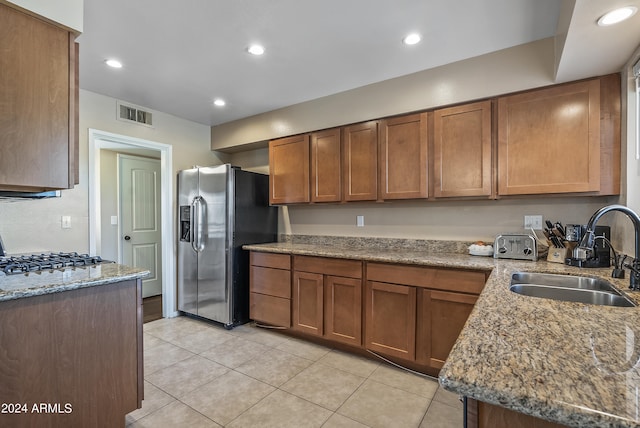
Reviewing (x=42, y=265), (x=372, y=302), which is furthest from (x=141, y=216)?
(x=372, y=302)

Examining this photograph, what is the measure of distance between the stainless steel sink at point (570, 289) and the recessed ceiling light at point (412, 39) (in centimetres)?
165

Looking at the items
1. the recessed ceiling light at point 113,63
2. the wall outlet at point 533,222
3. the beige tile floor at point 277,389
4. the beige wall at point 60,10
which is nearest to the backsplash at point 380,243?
the wall outlet at point 533,222

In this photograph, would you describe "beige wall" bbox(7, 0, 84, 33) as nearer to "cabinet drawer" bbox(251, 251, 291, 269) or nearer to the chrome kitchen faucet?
"cabinet drawer" bbox(251, 251, 291, 269)

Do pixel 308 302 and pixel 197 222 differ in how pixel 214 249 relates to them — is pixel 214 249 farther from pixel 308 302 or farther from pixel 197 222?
pixel 308 302

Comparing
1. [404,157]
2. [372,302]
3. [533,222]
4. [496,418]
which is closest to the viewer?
[496,418]

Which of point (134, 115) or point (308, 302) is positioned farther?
point (134, 115)

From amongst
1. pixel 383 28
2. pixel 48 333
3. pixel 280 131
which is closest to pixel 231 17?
pixel 383 28

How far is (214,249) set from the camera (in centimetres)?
339

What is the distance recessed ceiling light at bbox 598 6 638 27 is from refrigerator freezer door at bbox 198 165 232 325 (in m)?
2.99

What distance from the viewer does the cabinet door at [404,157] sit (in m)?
2.59

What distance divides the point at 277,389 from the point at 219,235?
68.9 inches

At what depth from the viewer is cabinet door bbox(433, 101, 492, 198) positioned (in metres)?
2.34

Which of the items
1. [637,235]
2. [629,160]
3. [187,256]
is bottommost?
[187,256]

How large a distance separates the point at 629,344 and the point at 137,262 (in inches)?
197
